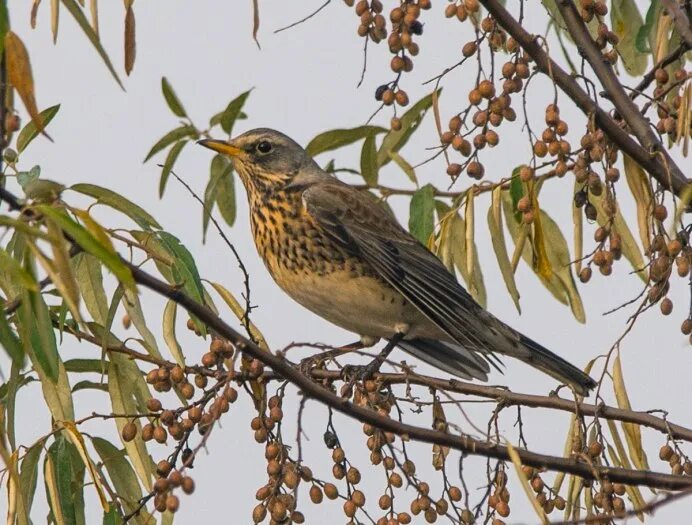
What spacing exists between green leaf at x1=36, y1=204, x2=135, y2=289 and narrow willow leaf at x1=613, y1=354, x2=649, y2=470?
1.36 meters

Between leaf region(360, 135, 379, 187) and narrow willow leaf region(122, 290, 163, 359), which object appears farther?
leaf region(360, 135, 379, 187)

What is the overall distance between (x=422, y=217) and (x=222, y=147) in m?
1.24

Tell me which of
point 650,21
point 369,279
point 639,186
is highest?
point 369,279

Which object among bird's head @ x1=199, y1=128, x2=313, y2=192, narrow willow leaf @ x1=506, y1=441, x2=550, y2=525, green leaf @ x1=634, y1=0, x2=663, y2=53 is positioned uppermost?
bird's head @ x1=199, y1=128, x2=313, y2=192

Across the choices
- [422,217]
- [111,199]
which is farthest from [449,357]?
[111,199]

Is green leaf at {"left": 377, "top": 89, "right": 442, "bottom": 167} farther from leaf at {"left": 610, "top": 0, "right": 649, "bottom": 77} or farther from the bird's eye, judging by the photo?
the bird's eye

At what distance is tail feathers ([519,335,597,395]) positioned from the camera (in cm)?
443

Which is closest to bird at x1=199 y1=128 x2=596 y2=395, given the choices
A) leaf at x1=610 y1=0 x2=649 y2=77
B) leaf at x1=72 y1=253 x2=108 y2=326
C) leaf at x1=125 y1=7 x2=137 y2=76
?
leaf at x1=610 y1=0 x2=649 y2=77

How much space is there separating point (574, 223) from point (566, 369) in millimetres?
1448

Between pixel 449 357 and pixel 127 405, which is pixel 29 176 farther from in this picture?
pixel 449 357

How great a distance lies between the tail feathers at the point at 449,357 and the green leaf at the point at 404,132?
0.90 meters

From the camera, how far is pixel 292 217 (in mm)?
4855

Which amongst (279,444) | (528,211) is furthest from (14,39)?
(528,211)

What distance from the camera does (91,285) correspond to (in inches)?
132
